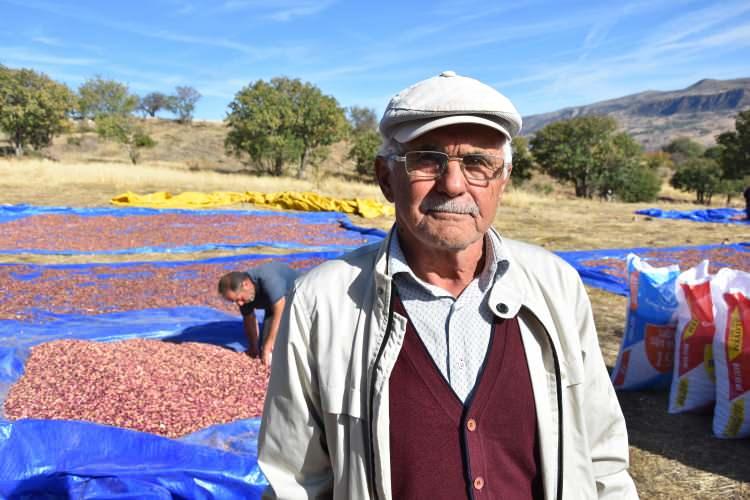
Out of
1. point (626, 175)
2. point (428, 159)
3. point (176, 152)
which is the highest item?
point (176, 152)

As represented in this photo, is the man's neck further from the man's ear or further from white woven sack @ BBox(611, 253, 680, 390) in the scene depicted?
white woven sack @ BBox(611, 253, 680, 390)

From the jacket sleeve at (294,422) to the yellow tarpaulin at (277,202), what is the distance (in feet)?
40.9

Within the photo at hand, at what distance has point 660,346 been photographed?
3748 mm

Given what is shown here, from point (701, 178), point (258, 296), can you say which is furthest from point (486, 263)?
point (701, 178)

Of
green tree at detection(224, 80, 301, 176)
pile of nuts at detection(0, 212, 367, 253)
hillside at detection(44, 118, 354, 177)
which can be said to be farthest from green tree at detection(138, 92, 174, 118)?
pile of nuts at detection(0, 212, 367, 253)

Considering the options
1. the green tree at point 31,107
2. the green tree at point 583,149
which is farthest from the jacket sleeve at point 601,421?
the green tree at point 31,107

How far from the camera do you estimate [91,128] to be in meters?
42.8

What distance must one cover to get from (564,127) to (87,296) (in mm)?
23862

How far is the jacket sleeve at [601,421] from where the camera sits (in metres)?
1.29

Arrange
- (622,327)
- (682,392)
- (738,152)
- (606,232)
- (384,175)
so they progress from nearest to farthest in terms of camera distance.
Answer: (384,175)
(682,392)
(622,327)
(606,232)
(738,152)

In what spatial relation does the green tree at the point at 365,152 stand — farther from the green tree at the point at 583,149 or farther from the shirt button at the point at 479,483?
the shirt button at the point at 479,483

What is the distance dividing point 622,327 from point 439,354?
4.74 m

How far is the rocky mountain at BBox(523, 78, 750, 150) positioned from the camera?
95000 millimetres

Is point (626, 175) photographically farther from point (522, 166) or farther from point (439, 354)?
point (439, 354)
